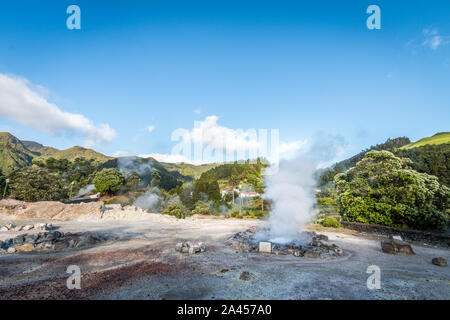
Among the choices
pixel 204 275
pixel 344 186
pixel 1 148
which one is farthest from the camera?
pixel 1 148

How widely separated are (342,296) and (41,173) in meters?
44.0

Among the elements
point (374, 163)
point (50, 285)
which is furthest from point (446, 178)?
point (50, 285)

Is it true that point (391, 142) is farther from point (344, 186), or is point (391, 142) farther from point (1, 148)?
point (1, 148)

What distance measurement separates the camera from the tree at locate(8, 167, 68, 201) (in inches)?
1202

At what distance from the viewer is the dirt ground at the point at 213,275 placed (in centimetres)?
589

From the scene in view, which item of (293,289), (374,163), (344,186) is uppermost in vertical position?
(374,163)

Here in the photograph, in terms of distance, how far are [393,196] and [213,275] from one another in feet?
55.1

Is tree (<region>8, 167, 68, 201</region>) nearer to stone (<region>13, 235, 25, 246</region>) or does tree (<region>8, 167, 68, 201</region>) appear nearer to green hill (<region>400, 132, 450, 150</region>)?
stone (<region>13, 235, 25, 246</region>)

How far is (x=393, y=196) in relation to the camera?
1617 centimetres

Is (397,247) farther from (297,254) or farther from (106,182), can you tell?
(106,182)

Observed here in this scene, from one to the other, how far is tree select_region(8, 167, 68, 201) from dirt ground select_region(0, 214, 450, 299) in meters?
28.5

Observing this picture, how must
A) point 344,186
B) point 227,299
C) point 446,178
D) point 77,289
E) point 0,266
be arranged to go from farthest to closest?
1. point 446,178
2. point 344,186
3. point 0,266
4. point 77,289
5. point 227,299

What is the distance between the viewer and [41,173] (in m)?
33.2

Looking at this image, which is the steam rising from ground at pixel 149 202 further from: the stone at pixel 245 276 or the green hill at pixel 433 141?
the green hill at pixel 433 141
